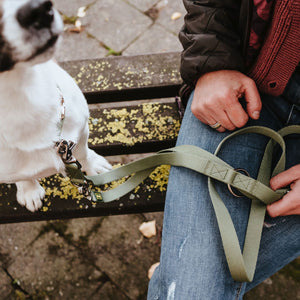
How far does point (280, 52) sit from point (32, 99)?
82 centimetres

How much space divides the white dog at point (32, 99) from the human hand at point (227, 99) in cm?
47

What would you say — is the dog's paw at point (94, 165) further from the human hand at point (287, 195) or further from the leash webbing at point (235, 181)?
the human hand at point (287, 195)

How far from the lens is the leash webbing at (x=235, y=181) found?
1116 mm

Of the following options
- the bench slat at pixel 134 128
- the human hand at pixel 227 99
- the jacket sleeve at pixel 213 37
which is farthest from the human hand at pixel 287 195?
the bench slat at pixel 134 128

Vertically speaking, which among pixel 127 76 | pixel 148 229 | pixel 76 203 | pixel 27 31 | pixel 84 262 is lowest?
pixel 84 262

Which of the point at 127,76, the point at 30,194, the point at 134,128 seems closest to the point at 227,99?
the point at 134,128

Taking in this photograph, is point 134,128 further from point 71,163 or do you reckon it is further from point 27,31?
point 27,31

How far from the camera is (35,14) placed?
0.73m

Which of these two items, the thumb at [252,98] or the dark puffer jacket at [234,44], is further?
the thumb at [252,98]

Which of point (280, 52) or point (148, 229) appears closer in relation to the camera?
point (280, 52)

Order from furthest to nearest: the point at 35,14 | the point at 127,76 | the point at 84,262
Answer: the point at 84,262 → the point at 127,76 → the point at 35,14

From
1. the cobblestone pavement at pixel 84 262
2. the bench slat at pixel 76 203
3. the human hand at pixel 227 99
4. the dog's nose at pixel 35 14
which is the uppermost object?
the dog's nose at pixel 35 14

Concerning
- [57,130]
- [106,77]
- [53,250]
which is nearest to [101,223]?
[53,250]

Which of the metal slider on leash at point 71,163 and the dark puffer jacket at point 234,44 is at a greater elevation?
the dark puffer jacket at point 234,44
